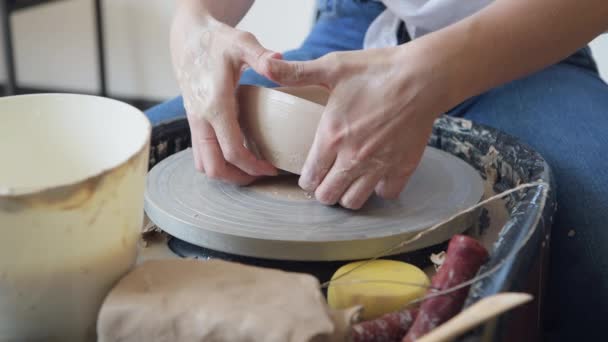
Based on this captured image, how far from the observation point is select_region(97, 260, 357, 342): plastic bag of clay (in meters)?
0.59

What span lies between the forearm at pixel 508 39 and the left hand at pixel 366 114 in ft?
0.11

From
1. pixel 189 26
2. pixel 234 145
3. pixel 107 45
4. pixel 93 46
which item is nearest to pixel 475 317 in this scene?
pixel 234 145

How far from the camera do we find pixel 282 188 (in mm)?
985

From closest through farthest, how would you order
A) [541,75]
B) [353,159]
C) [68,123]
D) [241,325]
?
1. [241,325]
2. [68,123]
3. [353,159]
4. [541,75]

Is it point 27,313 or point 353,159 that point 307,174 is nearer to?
point 353,159

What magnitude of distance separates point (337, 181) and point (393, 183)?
0.08 meters

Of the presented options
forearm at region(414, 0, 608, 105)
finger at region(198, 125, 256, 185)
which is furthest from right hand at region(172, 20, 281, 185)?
forearm at region(414, 0, 608, 105)

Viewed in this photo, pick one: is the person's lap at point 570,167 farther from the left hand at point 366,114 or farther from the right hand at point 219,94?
the right hand at point 219,94

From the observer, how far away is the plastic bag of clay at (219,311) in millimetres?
590

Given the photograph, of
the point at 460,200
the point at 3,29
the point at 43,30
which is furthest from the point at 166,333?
the point at 43,30

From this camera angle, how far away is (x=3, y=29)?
277 cm

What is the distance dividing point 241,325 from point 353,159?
0.35m

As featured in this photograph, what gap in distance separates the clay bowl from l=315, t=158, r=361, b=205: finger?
5 cm

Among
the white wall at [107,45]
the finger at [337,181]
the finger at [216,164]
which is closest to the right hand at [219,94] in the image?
the finger at [216,164]
